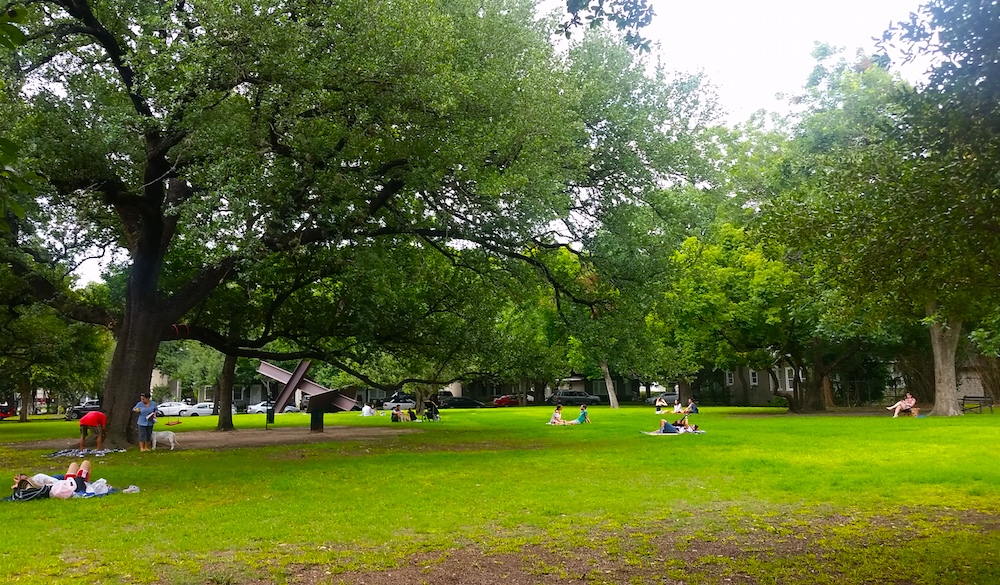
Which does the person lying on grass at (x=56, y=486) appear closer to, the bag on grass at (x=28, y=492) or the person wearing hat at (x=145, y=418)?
the bag on grass at (x=28, y=492)

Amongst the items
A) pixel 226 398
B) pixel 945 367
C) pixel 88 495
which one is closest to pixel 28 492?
pixel 88 495

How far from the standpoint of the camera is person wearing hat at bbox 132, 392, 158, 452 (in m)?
17.9

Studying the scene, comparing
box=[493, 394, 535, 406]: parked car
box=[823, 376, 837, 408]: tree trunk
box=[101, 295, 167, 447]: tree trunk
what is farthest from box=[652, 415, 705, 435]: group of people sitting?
box=[493, 394, 535, 406]: parked car

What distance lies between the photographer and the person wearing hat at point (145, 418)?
58.9 feet

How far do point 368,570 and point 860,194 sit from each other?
22.4ft

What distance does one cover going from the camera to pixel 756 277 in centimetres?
3544

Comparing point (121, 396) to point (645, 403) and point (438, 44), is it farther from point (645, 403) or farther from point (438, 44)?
point (645, 403)

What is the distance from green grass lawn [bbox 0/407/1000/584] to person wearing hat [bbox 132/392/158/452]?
4.21 feet

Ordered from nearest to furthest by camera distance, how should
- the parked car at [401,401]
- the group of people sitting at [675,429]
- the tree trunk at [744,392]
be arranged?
the group of people sitting at [675,429] → the tree trunk at [744,392] → the parked car at [401,401]

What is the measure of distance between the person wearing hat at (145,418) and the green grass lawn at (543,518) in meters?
1.28

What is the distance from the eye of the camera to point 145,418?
1803cm

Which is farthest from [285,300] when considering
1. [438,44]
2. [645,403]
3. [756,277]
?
[645,403]

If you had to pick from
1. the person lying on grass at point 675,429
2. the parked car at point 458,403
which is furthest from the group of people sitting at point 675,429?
the parked car at point 458,403

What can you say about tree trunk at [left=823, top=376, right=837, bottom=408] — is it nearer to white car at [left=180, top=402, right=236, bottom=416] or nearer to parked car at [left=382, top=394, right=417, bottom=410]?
parked car at [left=382, top=394, right=417, bottom=410]
